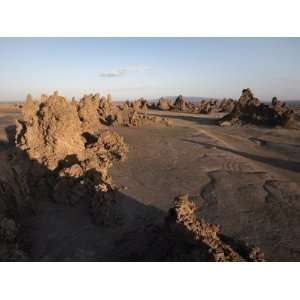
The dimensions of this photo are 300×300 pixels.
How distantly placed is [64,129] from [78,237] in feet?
7.47

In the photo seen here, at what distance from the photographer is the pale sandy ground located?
13.0ft

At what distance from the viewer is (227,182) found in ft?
18.5

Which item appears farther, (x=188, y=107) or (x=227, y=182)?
(x=188, y=107)

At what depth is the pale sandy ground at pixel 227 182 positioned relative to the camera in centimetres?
396

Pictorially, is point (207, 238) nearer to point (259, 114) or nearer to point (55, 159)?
point (55, 159)

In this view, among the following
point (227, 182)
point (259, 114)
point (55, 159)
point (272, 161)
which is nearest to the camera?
point (55, 159)

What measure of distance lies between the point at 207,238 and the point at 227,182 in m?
2.92

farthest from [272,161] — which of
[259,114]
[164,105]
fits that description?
[164,105]

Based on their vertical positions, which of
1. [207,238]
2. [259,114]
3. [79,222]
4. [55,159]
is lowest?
[79,222]

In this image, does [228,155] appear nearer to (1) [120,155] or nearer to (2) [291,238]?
(1) [120,155]

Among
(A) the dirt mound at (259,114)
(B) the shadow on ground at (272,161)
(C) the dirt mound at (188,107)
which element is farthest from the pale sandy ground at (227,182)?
(C) the dirt mound at (188,107)

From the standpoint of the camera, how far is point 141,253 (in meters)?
3.24

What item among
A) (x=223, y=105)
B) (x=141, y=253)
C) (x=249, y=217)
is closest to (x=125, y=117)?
(x=249, y=217)

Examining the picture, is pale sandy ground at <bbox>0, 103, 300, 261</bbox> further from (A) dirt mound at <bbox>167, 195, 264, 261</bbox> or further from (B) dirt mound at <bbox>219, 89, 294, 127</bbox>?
(B) dirt mound at <bbox>219, 89, 294, 127</bbox>
